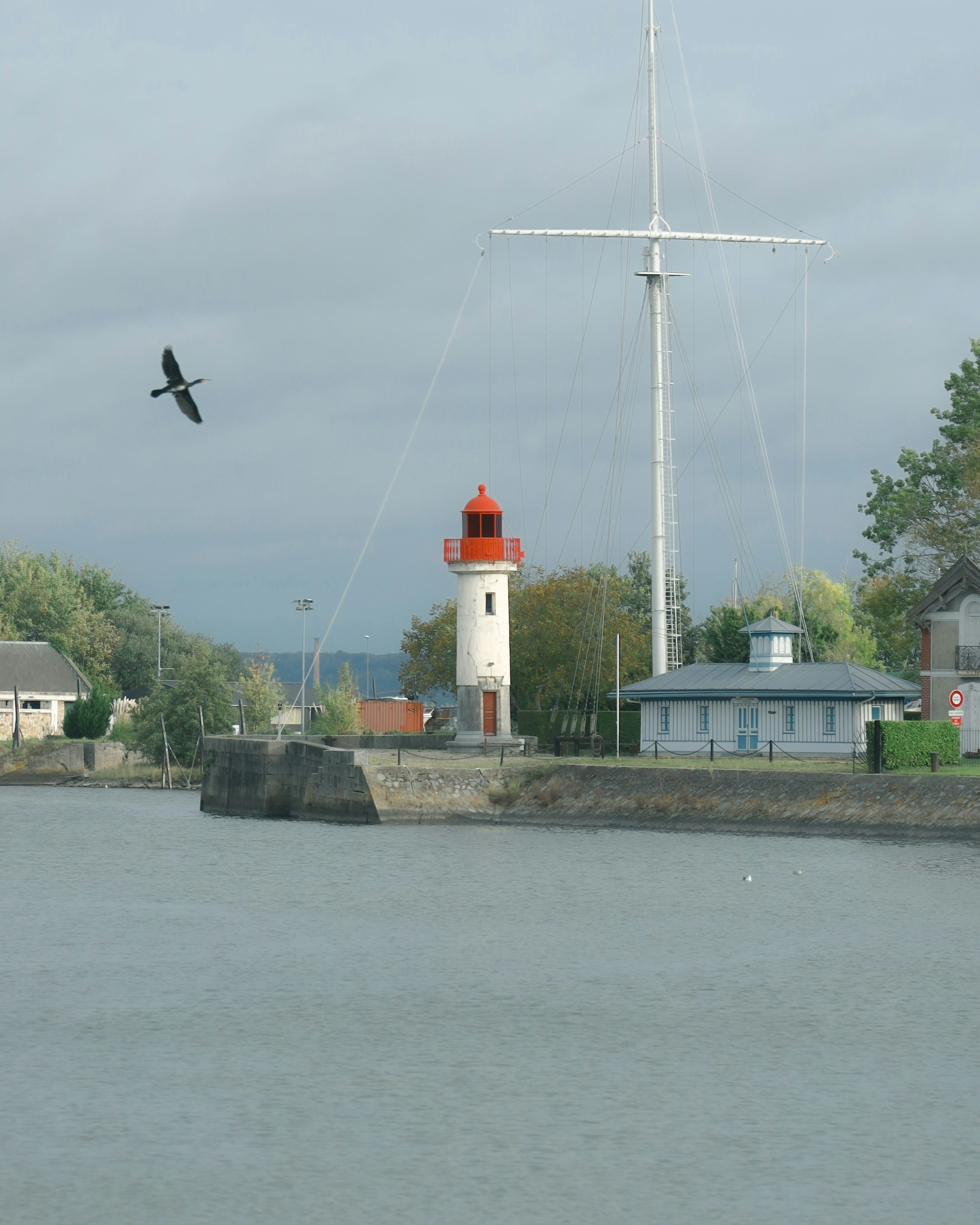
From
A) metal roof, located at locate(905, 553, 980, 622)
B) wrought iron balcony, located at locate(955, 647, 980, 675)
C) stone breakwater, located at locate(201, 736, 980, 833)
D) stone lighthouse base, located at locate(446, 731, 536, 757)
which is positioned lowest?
stone breakwater, located at locate(201, 736, 980, 833)

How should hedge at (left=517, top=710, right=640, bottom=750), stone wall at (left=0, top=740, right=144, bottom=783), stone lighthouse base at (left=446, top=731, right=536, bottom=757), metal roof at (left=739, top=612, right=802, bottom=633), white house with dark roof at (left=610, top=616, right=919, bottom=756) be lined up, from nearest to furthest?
white house with dark roof at (left=610, top=616, right=919, bottom=756) < metal roof at (left=739, top=612, right=802, bottom=633) < stone lighthouse base at (left=446, top=731, right=536, bottom=757) < hedge at (left=517, top=710, right=640, bottom=750) < stone wall at (left=0, top=740, right=144, bottom=783)

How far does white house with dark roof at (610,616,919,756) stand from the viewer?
58125mm

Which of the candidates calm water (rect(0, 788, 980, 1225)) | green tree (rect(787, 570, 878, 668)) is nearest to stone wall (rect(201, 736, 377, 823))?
calm water (rect(0, 788, 980, 1225))

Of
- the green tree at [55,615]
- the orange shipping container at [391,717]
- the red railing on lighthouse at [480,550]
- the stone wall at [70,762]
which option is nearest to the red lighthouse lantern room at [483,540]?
the red railing on lighthouse at [480,550]

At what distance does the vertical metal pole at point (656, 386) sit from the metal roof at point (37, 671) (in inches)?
2086

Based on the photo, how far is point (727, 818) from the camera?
49.6 meters

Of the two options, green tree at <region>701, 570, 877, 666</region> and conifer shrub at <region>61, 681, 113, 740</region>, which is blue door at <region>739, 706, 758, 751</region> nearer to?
green tree at <region>701, 570, 877, 666</region>

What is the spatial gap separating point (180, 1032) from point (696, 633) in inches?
2546

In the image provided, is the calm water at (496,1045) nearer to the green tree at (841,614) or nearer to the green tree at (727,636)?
the green tree at (727,636)

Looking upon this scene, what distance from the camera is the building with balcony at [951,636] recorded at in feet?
185

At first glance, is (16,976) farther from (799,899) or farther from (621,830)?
(621,830)

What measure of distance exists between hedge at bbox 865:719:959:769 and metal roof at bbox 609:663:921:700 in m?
6.13

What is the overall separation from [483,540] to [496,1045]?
146 ft

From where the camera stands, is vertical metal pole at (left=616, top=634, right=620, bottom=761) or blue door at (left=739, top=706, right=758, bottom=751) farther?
blue door at (left=739, top=706, right=758, bottom=751)
